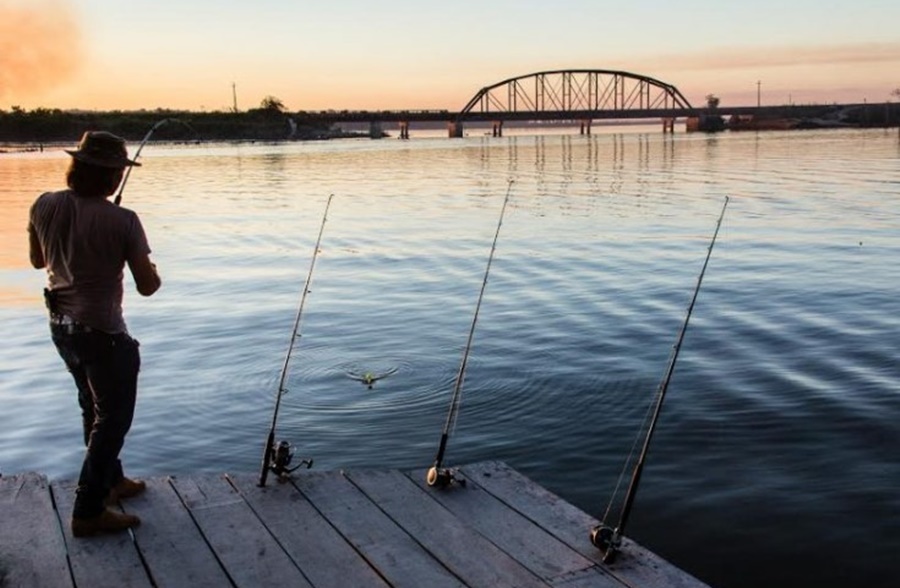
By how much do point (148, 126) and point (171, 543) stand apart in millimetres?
133400

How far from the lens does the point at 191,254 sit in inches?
898

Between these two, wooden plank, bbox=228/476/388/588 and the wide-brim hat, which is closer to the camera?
wooden plank, bbox=228/476/388/588

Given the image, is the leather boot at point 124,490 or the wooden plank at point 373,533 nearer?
the wooden plank at point 373,533

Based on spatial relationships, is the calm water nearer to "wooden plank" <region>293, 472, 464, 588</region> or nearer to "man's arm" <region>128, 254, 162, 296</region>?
"wooden plank" <region>293, 472, 464, 588</region>

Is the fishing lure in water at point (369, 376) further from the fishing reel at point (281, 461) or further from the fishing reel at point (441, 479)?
the fishing reel at point (441, 479)

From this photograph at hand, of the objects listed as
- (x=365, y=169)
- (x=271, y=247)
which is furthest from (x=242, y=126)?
(x=271, y=247)

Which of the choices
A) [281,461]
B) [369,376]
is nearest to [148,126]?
[369,376]

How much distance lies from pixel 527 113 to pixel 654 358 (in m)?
181

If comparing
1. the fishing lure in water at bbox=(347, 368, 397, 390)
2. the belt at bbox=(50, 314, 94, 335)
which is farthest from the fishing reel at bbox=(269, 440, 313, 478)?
the fishing lure in water at bbox=(347, 368, 397, 390)

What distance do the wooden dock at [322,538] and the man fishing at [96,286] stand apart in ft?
1.11

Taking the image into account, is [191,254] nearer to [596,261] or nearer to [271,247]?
[271,247]

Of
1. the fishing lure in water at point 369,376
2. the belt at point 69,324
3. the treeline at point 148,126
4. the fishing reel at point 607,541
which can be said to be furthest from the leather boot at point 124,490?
the treeline at point 148,126

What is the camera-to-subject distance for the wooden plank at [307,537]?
187 inches

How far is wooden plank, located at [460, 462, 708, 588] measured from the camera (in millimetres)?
4754
